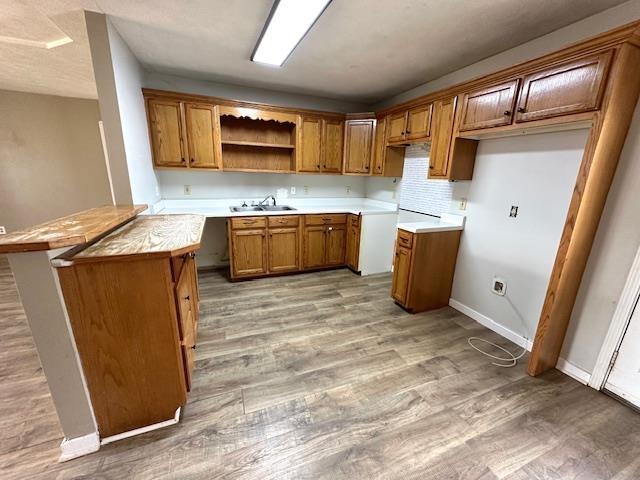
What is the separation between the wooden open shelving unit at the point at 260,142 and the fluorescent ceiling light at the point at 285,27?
0.93 m

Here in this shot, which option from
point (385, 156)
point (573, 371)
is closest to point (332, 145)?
point (385, 156)

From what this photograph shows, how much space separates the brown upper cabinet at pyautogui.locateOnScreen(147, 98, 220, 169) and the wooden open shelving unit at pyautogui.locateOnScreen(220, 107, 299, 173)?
9.6 inches

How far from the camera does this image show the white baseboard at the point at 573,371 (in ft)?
6.13

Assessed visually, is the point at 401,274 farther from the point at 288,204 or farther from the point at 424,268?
the point at 288,204

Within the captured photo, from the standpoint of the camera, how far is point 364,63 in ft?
8.59

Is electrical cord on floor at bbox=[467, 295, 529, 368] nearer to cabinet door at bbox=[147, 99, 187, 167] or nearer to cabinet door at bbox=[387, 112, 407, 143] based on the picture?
cabinet door at bbox=[387, 112, 407, 143]

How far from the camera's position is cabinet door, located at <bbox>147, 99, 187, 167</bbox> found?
2.87m

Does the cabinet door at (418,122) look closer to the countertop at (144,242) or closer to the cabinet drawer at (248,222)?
the cabinet drawer at (248,222)

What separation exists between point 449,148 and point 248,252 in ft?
8.31

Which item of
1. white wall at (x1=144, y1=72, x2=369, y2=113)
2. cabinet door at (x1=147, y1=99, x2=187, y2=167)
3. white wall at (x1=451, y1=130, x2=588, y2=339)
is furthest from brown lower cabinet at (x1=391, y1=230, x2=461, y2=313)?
cabinet door at (x1=147, y1=99, x2=187, y2=167)

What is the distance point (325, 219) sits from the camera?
11.9ft

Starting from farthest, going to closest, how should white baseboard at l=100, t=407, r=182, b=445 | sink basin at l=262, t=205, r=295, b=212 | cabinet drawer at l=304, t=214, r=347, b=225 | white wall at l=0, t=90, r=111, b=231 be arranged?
white wall at l=0, t=90, r=111, b=231 < sink basin at l=262, t=205, r=295, b=212 < cabinet drawer at l=304, t=214, r=347, b=225 < white baseboard at l=100, t=407, r=182, b=445

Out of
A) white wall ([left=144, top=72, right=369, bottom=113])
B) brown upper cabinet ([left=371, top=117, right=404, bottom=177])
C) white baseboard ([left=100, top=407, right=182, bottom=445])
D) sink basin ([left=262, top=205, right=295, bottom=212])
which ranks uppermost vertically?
white wall ([left=144, top=72, right=369, bottom=113])

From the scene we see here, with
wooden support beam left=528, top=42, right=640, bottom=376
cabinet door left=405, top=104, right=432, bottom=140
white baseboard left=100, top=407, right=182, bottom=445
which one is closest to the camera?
white baseboard left=100, top=407, right=182, bottom=445
